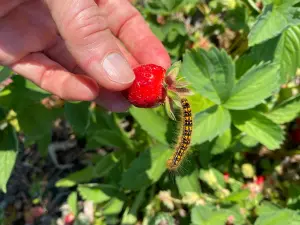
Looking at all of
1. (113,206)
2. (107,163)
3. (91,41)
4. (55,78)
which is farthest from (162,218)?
(91,41)

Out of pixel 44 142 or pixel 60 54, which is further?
pixel 44 142

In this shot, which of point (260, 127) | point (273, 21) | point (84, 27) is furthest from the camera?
point (260, 127)

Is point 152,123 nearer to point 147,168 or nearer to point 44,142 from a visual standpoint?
point 147,168

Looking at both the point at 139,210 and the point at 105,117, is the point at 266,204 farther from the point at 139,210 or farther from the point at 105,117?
the point at 105,117

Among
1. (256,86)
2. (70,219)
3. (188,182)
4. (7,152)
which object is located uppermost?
(256,86)

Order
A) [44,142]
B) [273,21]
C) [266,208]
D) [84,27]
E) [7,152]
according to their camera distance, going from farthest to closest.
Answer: [44,142]
[266,208]
[7,152]
[273,21]
[84,27]

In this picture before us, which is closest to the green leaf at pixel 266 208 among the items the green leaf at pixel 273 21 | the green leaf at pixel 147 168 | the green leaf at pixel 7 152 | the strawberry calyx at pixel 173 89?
the green leaf at pixel 147 168

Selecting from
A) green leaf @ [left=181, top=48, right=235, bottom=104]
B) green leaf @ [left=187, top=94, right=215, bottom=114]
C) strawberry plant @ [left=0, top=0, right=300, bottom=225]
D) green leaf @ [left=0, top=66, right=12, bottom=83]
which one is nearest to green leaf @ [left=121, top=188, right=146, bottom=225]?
strawberry plant @ [left=0, top=0, right=300, bottom=225]
